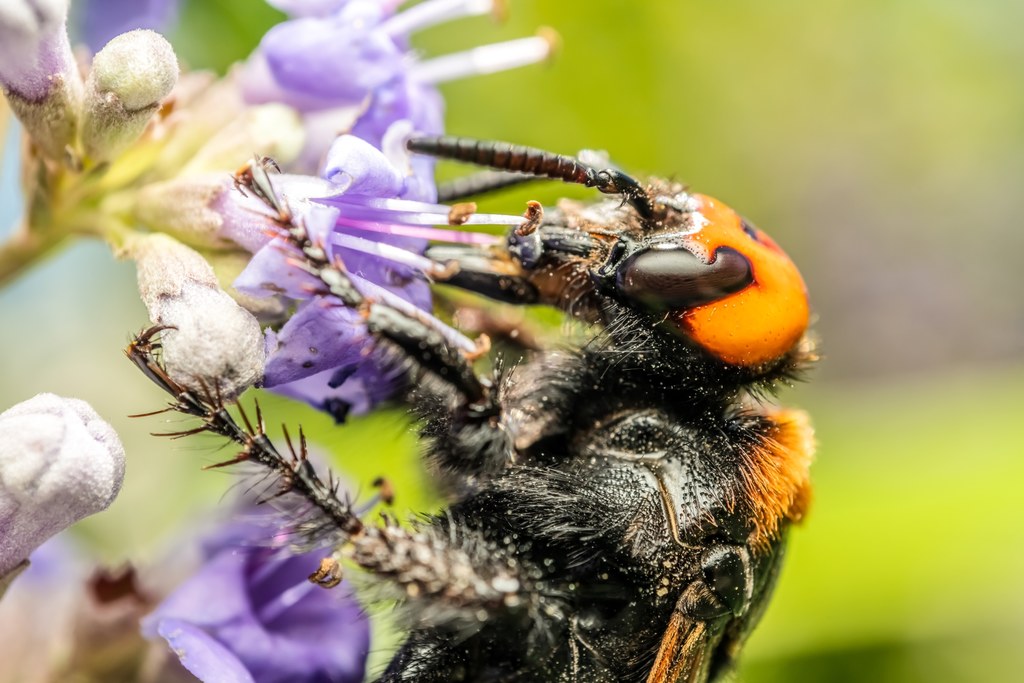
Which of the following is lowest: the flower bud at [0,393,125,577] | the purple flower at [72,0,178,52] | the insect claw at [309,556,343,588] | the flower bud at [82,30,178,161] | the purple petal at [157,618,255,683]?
the purple petal at [157,618,255,683]

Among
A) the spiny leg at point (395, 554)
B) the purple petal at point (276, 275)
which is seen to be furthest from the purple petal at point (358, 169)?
the spiny leg at point (395, 554)

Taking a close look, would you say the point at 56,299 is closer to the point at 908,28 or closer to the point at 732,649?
the point at 732,649

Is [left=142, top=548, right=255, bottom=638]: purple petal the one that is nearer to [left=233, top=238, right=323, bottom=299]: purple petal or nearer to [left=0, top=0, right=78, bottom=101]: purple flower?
[left=233, top=238, right=323, bottom=299]: purple petal

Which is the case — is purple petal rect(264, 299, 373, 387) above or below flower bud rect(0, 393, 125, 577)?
above

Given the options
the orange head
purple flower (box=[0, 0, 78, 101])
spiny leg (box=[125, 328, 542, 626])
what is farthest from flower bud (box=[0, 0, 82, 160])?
the orange head

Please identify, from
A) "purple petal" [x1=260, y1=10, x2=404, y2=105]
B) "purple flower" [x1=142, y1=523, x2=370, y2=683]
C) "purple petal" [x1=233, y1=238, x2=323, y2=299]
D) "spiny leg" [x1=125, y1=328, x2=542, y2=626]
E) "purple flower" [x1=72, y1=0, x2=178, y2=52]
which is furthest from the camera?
"purple flower" [x1=72, y1=0, x2=178, y2=52]

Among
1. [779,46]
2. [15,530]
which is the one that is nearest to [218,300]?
[15,530]

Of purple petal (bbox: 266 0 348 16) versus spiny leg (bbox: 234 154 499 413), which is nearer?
spiny leg (bbox: 234 154 499 413)
